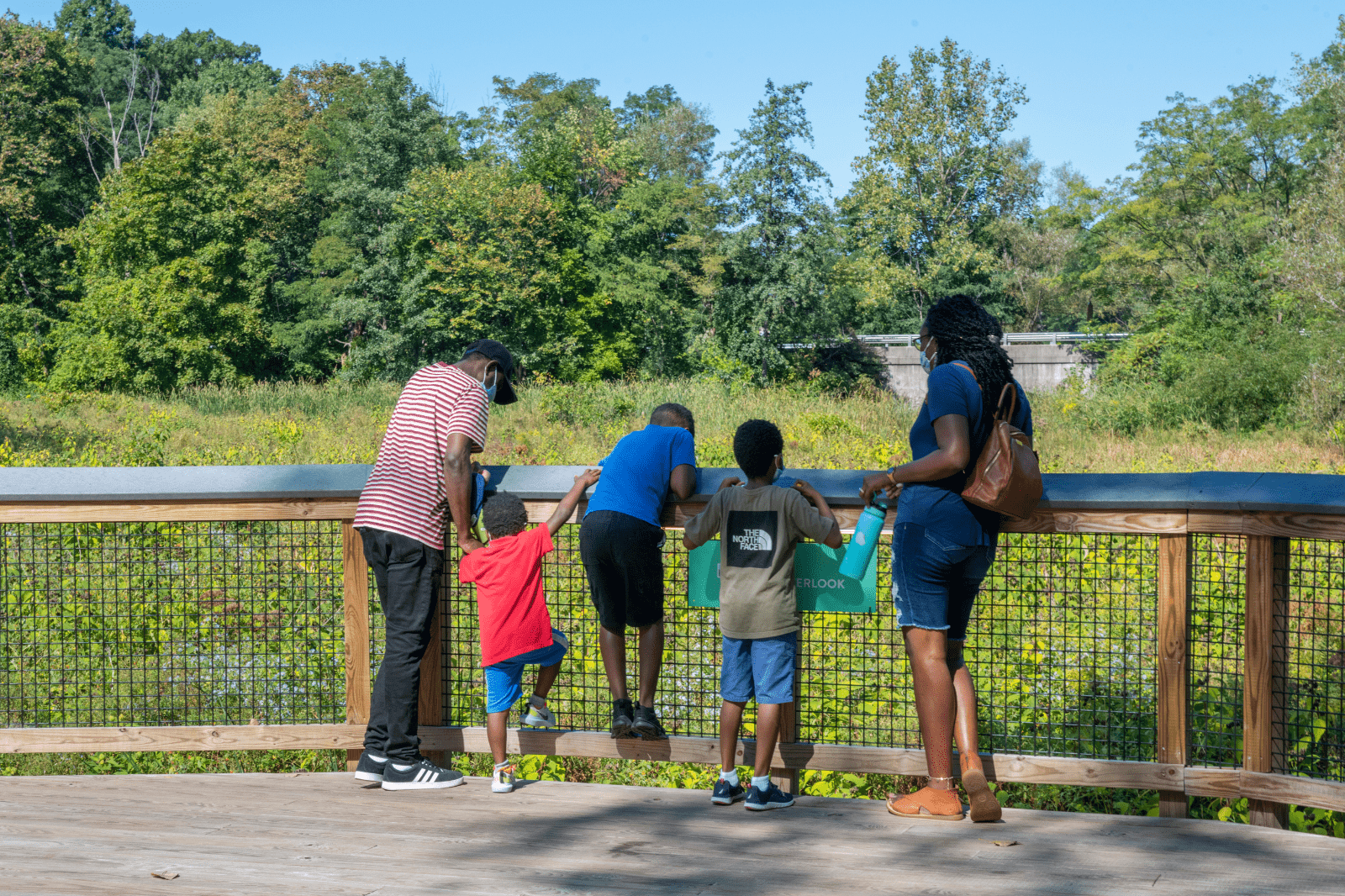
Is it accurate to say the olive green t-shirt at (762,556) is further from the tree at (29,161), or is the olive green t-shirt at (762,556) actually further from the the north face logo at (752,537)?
the tree at (29,161)

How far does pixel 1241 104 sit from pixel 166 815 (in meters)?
50.8

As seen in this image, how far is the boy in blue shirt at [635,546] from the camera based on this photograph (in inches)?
165

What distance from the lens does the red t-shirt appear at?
4188mm

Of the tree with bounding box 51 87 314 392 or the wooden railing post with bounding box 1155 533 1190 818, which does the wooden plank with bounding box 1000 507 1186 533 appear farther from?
the tree with bounding box 51 87 314 392

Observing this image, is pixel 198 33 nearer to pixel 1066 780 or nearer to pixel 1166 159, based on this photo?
pixel 1166 159

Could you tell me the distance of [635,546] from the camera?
4.23m

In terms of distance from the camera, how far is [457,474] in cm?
412

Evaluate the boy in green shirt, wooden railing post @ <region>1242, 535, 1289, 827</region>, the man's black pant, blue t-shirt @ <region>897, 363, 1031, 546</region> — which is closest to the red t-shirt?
the man's black pant

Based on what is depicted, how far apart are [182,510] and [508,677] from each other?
1456 millimetres

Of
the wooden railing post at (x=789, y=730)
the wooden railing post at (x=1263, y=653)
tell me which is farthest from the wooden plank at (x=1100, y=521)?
the wooden railing post at (x=789, y=730)

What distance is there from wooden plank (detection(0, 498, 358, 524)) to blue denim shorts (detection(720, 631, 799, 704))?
1.64 meters

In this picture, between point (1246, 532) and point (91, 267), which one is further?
point (91, 267)

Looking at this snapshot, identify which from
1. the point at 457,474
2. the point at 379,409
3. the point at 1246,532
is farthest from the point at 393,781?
the point at 379,409

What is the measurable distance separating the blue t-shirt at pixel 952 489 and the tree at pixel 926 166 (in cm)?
5163
